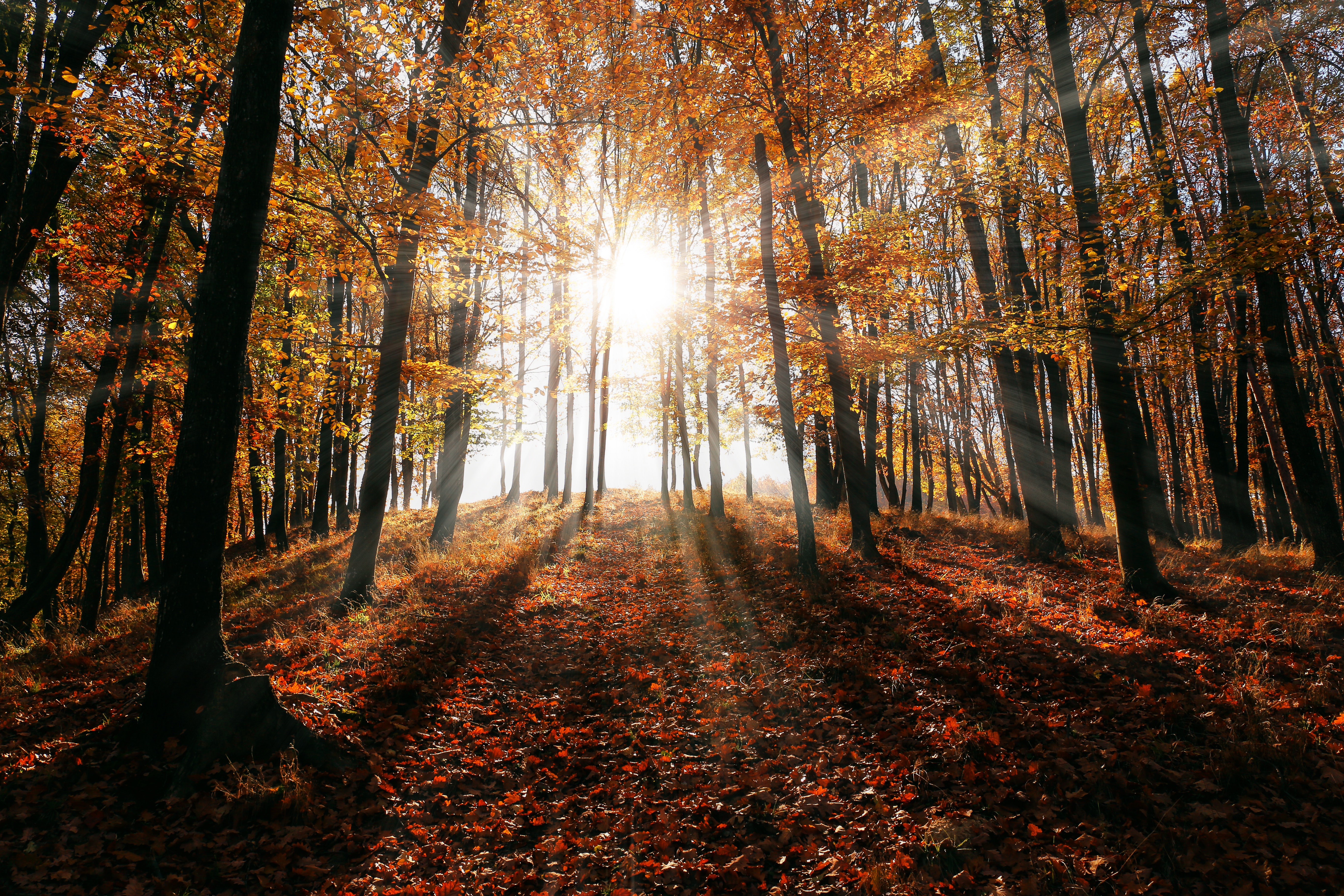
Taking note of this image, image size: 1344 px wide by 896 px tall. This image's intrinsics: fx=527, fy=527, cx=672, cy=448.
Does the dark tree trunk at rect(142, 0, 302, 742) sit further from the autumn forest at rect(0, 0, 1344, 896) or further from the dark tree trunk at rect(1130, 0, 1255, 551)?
the dark tree trunk at rect(1130, 0, 1255, 551)

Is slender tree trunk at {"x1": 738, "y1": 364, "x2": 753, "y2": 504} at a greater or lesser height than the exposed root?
greater

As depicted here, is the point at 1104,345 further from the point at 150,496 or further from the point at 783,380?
the point at 150,496

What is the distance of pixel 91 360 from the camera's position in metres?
13.4

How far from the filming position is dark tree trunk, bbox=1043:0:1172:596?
8250 mm

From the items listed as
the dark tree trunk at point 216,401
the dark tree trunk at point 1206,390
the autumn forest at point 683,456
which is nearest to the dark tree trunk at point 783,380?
the autumn forest at point 683,456

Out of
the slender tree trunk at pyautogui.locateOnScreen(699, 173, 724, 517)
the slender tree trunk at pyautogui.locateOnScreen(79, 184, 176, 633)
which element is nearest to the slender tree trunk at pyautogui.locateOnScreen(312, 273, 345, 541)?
the slender tree trunk at pyautogui.locateOnScreen(79, 184, 176, 633)

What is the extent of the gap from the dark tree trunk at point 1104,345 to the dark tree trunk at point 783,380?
15.4 ft

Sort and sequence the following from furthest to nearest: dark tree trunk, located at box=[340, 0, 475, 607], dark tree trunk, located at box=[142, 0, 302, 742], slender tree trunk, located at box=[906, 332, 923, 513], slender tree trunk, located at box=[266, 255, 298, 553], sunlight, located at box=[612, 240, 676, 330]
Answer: slender tree trunk, located at box=[906, 332, 923, 513]
sunlight, located at box=[612, 240, 676, 330]
slender tree trunk, located at box=[266, 255, 298, 553]
dark tree trunk, located at box=[340, 0, 475, 607]
dark tree trunk, located at box=[142, 0, 302, 742]

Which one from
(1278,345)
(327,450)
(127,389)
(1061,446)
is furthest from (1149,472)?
(127,389)

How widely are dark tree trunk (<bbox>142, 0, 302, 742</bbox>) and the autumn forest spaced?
4cm

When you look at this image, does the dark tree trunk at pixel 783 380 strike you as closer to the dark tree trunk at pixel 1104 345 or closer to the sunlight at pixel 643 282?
the dark tree trunk at pixel 1104 345

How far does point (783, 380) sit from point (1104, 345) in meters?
5.25

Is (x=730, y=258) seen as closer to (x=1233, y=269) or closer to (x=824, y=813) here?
(x=1233, y=269)

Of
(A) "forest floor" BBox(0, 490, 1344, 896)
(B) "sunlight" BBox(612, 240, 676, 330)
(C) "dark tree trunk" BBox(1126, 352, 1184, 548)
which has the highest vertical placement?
(B) "sunlight" BBox(612, 240, 676, 330)
